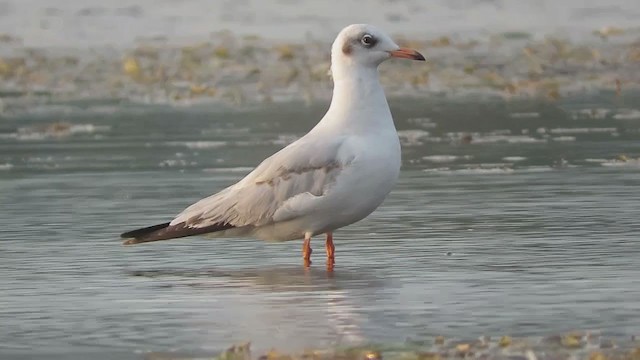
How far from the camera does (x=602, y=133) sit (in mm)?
18562

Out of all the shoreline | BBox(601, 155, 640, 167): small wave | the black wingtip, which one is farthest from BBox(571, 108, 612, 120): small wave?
the black wingtip

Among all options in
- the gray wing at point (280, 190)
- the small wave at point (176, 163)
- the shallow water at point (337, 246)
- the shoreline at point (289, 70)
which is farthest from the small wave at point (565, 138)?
the gray wing at point (280, 190)

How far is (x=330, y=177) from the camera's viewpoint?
11.2 m

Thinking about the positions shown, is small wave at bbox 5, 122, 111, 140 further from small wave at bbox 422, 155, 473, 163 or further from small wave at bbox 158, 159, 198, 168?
small wave at bbox 422, 155, 473, 163

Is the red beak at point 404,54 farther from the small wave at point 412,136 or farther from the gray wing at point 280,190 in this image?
the small wave at point 412,136

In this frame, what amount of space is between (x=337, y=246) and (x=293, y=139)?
22.1 feet

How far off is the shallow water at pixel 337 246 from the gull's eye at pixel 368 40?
1317 mm

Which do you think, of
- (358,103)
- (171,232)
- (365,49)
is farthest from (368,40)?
(171,232)

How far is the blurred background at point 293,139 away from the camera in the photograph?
29.1 ft

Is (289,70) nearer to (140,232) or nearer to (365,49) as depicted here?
(365,49)

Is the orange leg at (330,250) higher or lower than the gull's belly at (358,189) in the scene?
lower

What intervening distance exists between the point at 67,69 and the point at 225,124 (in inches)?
305

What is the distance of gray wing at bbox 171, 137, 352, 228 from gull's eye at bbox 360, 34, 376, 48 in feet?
2.57

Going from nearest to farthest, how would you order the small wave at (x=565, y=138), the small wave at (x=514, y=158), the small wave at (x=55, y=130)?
the small wave at (x=514, y=158)
the small wave at (x=565, y=138)
the small wave at (x=55, y=130)
